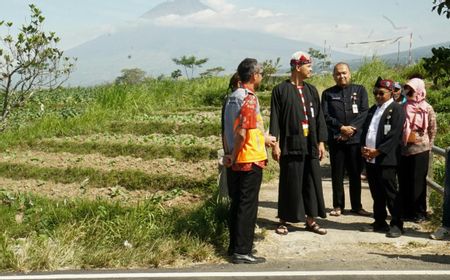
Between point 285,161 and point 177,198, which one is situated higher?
point 285,161

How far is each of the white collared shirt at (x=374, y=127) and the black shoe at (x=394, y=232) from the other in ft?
2.62

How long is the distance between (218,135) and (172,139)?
1.33 meters

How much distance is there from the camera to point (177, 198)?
8586mm

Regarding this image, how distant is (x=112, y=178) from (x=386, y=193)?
524cm

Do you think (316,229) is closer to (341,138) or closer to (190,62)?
(341,138)

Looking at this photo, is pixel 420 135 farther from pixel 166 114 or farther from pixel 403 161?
pixel 166 114

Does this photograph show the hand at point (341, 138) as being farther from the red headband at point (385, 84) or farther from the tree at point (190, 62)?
the tree at point (190, 62)

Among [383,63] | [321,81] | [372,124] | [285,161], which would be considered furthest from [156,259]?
[383,63]

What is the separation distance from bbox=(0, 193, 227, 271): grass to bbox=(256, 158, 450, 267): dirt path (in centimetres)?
Result: 62

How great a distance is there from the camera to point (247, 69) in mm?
5539

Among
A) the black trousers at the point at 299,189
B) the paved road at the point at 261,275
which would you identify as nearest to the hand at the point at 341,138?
the black trousers at the point at 299,189

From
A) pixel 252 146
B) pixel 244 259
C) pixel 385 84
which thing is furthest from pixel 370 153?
pixel 244 259

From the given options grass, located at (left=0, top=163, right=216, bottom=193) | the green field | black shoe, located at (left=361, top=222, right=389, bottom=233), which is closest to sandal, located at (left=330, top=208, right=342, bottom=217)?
black shoe, located at (left=361, top=222, right=389, bottom=233)

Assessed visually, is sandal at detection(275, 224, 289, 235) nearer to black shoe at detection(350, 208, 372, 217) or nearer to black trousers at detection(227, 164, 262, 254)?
black trousers at detection(227, 164, 262, 254)
